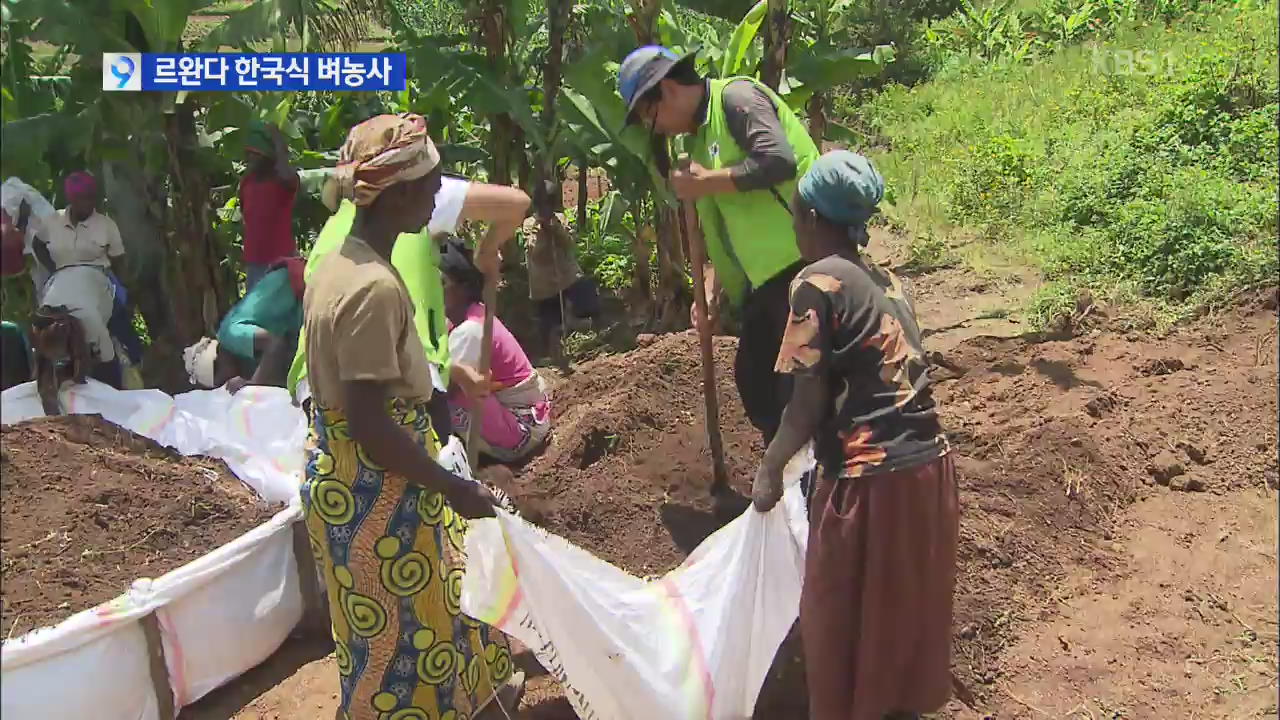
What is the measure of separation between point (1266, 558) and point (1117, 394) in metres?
1.19

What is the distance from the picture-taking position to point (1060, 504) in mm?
3748

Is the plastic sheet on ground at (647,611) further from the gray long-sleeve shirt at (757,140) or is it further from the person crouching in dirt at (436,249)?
the gray long-sleeve shirt at (757,140)

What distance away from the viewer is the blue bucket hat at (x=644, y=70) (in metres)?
2.99

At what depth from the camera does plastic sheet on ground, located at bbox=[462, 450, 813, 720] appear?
263 centimetres

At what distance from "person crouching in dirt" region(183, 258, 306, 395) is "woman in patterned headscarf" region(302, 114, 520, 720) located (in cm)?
174

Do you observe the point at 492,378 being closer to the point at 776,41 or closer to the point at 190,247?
the point at 190,247

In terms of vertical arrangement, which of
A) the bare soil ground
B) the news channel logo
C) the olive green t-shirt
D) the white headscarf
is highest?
the news channel logo

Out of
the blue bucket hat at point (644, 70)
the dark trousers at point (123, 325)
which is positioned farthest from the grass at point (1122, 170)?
the dark trousers at point (123, 325)

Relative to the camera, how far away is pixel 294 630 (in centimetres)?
344

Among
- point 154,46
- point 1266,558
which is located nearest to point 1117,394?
point 1266,558

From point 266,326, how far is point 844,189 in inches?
101

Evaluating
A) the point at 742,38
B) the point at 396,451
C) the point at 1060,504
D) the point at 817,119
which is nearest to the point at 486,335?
the point at 396,451

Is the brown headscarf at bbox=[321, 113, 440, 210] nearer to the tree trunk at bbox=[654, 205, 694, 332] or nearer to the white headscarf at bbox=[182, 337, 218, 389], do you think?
the white headscarf at bbox=[182, 337, 218, 389]

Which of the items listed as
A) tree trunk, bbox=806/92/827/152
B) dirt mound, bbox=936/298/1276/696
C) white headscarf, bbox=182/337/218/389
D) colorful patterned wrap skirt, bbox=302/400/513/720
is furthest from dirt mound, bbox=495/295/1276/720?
tree trunk, bbox=806/92/827/152
